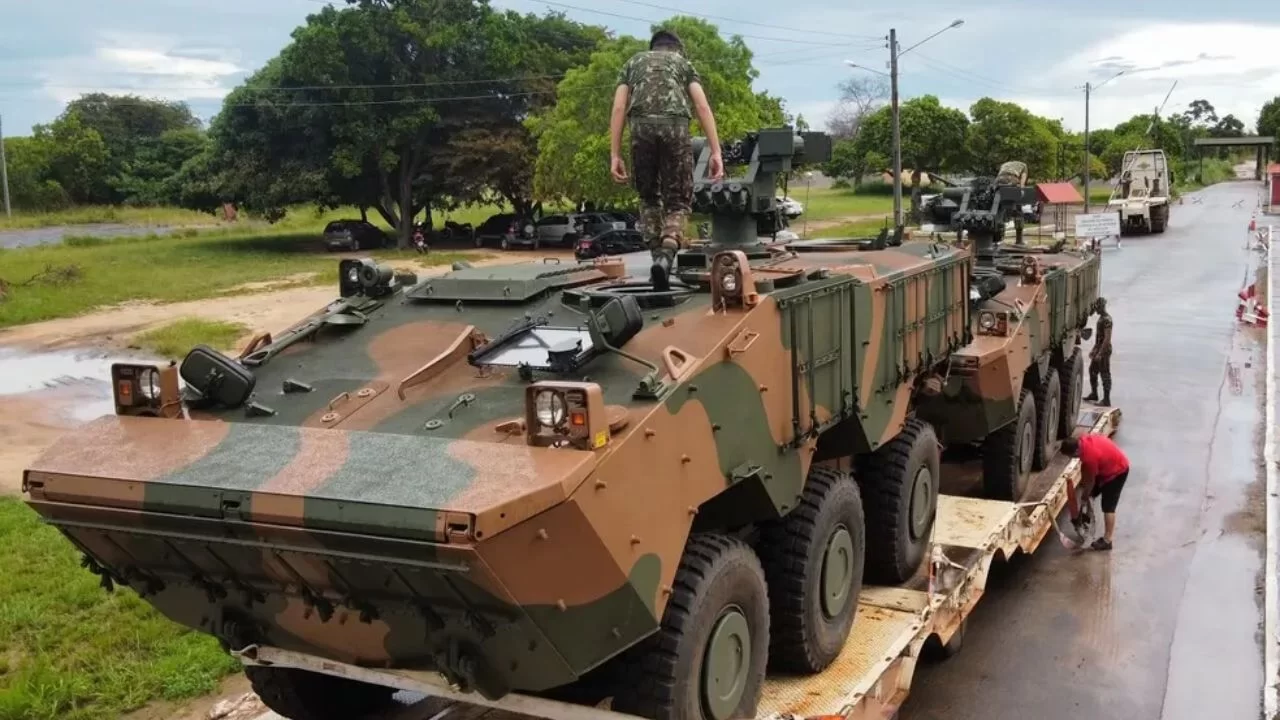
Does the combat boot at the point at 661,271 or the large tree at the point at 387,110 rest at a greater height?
the large tree at the point at 387,110

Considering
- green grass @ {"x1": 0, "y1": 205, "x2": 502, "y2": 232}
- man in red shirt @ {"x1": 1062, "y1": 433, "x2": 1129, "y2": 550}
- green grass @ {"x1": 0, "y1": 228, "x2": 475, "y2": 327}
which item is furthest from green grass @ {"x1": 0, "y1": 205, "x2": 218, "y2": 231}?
man in red shirt @ {"x1": 1062, "y1": 433, "x2": 1129, "y2": 550}

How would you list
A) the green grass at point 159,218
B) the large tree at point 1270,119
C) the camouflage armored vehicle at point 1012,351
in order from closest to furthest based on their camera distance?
1. the camouflage armored vehicle at point 1012,351
2. the green grass at point 159,218
3. the large tree at point 1270,119

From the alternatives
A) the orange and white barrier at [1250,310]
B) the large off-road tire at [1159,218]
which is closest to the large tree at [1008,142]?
the large off-road tire at [1159,218]

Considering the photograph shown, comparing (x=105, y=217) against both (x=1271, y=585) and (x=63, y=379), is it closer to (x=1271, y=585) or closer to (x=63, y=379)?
(x=63, y=379)

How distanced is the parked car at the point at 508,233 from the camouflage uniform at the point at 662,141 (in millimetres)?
29132

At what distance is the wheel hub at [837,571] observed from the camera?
6109 mm

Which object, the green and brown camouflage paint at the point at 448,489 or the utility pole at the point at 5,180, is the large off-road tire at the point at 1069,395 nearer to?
the green and brown camouflage paint at the point at 448,489

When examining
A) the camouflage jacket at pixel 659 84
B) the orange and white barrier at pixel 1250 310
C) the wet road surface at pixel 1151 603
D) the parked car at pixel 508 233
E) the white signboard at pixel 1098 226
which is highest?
the camouflage jacket at pixel 659 84

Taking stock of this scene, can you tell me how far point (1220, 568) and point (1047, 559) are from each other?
121 centimetres

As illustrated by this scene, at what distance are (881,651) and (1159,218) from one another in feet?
121

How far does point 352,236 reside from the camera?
38.3 meters

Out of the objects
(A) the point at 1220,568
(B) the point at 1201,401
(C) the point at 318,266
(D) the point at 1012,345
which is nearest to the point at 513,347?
(D) the point at 1012,345

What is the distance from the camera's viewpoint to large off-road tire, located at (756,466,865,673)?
5.80m

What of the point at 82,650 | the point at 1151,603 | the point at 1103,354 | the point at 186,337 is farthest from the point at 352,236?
the point at 1151,603
